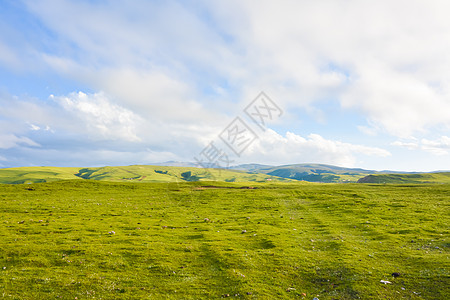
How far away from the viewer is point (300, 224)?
1266 inches

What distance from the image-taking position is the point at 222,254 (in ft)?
64.3

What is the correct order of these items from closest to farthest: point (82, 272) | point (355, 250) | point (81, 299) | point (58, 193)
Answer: point (81, 299) < point (82, 272) < point (355, 250) < point (58, 193)

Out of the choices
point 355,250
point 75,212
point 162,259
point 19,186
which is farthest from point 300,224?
point 19,186

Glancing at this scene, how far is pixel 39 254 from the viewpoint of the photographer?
18.7 meters

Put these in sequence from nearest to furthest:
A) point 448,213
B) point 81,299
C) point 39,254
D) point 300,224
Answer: point 81,299, point 39,254, point 300,224, point 448,213

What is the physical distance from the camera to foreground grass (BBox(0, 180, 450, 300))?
1424cm

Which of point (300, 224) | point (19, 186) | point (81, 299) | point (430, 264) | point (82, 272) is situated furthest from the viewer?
point (19, 186)

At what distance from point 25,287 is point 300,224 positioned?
95.7 ft

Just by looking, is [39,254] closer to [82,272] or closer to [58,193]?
[82,272]

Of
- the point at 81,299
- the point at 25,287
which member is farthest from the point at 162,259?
the point at 25,287

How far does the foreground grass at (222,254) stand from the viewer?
46.7 feet

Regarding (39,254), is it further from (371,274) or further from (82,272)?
(371,274)

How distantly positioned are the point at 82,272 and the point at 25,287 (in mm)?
3000

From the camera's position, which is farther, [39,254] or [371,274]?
[39,254]
